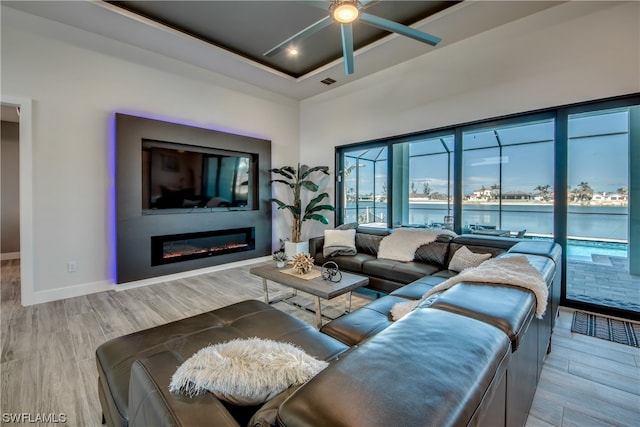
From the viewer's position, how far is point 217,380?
802 mm

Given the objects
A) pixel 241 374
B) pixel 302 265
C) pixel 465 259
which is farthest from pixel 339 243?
pixel 241 374

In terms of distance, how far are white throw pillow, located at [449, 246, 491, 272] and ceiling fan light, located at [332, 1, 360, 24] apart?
2.63 metres

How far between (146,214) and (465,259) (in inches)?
169

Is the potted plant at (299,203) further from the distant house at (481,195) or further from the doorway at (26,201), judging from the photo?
the doorway at (26,201)

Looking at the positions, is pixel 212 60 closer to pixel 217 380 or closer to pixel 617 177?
pixel 217 380

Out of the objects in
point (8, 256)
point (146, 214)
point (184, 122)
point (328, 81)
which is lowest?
point (8, 256)

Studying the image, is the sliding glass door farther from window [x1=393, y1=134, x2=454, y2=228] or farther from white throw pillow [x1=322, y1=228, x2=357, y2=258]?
white throw pillow [x1=322, y1=228, x2=357, y2=258]

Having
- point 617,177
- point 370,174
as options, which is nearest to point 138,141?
point 370,174

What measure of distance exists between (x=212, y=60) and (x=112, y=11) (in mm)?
1374

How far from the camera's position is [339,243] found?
4.16 m

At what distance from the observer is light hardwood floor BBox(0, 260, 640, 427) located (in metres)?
1.71

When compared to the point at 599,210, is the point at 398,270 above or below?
below

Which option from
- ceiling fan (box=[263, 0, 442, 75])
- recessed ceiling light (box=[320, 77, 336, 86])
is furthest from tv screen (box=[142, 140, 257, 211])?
ceiling fan (box=[263, 0, 442, 75])

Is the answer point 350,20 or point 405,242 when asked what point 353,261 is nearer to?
point 405,242
